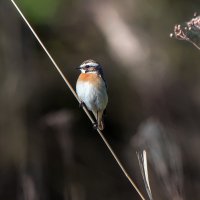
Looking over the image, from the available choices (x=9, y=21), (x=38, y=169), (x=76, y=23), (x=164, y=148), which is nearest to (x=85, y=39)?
(x=76, y=23)

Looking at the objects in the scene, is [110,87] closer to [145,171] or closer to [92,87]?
[92,87]

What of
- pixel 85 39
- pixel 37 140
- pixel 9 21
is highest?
pixel 9 21

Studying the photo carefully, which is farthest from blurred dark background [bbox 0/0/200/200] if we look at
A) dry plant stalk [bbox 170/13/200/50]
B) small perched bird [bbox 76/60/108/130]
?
dry plant stalk [bbox 170/13/200/50]

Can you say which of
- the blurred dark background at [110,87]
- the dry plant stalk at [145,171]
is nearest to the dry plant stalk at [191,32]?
the dry plant stalk at [145,171]

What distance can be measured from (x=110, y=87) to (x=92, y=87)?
3.16m

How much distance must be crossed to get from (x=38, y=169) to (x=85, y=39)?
2.56 m

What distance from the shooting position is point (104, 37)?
834cm

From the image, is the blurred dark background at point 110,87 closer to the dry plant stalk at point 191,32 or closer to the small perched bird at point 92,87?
the small perched bird at point 92,87

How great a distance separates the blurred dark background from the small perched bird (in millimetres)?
1679

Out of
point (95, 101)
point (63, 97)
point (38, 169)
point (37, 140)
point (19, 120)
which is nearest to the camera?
point (95, 101)

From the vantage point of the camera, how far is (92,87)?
17.2ft

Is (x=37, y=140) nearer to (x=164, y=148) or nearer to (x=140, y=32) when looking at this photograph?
(x=140, y=32)

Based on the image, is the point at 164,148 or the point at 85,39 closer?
the point at 164,148

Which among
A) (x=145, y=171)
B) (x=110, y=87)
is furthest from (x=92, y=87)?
(x=110, y=87)
